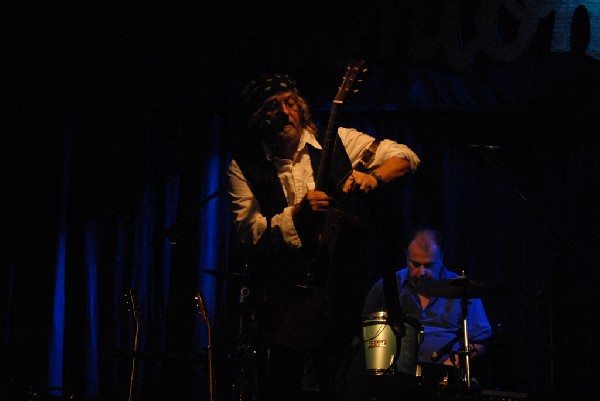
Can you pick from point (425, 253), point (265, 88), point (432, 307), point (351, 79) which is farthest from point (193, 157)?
point (351, 79)

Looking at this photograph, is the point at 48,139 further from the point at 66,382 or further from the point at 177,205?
the point at 66,382

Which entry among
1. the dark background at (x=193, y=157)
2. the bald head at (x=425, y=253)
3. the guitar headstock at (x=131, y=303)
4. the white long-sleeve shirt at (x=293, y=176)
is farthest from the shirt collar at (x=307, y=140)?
the bald head at (x=425, y=253)

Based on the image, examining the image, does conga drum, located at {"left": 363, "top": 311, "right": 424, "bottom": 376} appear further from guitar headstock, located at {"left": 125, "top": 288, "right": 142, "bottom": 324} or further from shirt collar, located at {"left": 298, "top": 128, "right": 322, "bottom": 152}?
shirt collar, located at {"left": 298, "top": 128, "right": 322, "bottom": 152}

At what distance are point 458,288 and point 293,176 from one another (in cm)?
237

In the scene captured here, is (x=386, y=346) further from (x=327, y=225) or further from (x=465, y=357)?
(x=327, y=225)

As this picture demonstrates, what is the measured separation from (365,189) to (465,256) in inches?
151

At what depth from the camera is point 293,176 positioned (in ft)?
11.2

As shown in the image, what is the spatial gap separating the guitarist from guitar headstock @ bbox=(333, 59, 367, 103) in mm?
162

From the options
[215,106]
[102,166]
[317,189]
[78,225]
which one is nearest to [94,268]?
[78,225]

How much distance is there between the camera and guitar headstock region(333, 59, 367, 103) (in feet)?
10.7

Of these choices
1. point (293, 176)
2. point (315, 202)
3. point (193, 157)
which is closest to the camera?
point (315, 202)

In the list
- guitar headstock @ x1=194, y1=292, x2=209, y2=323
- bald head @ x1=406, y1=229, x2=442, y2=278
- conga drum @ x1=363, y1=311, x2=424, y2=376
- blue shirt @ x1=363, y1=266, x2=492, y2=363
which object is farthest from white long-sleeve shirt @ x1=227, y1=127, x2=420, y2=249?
bald head @ x1=406, y1=229, x2=442, y2=278

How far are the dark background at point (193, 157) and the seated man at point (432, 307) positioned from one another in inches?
12.1

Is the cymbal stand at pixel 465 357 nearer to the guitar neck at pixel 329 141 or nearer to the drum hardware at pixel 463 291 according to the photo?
the drum hardware at pixel 463 291
